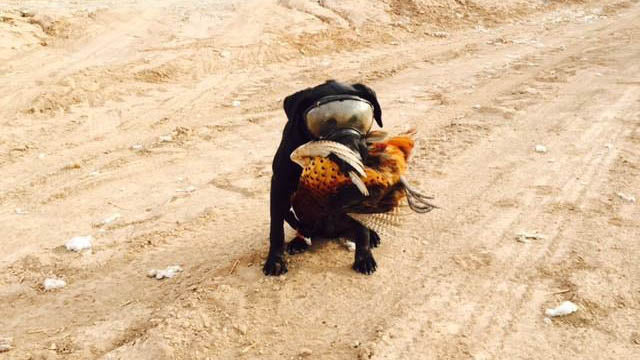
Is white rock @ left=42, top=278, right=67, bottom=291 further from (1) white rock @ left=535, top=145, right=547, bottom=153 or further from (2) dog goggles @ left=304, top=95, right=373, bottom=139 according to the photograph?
(1) white rock @ left=535, top=145, right=547, bottom=153

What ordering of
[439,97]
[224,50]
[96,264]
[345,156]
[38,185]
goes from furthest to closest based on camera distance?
[224,50] < [439,97] < [38,185] < [96,264] < [345,156]

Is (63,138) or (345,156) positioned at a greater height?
(345,156)

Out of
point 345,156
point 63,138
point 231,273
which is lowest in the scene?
point 63,138

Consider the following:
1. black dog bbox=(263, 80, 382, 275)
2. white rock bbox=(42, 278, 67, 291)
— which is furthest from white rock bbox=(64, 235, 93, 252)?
black dog bbox=(263, 80, 382, 275)

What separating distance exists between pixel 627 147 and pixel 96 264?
459cm

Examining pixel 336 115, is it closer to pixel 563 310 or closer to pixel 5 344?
pixel 563 310

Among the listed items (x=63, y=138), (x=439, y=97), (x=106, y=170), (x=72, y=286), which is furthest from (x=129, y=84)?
(x=72, y=286)

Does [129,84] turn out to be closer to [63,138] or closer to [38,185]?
[63,138]

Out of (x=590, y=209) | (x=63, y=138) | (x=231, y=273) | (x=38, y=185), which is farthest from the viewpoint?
(x=63, y=138)

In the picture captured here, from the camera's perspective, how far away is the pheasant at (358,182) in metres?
2.49

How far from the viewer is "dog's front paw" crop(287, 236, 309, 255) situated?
11.3 feet

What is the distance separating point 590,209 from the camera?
3.94m

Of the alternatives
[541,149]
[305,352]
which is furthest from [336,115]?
[541,149]

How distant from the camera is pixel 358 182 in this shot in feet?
8.08
